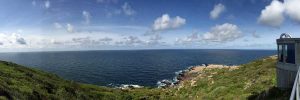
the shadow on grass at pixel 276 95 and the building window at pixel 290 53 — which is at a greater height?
the building window at pixel 290 53

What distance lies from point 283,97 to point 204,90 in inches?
1550

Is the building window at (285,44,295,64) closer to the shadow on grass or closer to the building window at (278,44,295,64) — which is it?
the building window at (278,44,295,64)

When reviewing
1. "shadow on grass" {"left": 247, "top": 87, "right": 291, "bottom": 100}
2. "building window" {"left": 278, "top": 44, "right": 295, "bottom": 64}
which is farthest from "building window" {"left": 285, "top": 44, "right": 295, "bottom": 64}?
"shadow on grass" {"left": 247, "top": 87, "right": 291, "bottom": 100}

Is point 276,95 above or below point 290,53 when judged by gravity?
below

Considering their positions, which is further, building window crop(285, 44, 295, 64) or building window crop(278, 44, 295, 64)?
building window crop(278, 44, 295, 64)

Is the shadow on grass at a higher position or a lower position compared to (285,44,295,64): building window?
lower

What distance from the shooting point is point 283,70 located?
42094mm

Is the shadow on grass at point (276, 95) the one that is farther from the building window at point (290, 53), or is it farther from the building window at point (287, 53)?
the building window at point (287, 53)

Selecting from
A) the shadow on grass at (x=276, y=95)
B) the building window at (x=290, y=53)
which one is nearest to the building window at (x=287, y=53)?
the building window at (x=290, y=53)

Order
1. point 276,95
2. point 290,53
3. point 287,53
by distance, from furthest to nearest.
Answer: point 276,95, point 287,53, point 290,53

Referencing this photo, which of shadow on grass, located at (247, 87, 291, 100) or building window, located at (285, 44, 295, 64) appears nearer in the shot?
building window, located at (285, 44, 295, 64)

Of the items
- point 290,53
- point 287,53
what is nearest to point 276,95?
point 287,53

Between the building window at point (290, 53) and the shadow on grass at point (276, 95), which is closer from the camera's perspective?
→ the building window at point (290, 53)

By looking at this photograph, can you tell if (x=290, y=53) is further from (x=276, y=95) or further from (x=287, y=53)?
(x=276, y=95)
